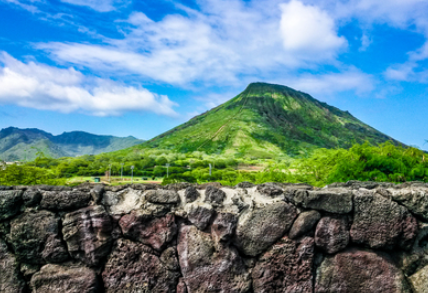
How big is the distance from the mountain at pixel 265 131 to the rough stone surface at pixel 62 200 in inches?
4614

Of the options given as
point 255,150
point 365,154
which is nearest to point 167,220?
point 365,154

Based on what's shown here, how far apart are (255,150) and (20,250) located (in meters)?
128

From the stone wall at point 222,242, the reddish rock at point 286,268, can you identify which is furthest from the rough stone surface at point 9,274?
the reddish rock at point 286,268

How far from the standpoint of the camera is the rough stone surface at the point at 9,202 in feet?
11.3

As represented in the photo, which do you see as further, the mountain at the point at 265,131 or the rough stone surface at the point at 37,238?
the mountain at the point at 265,131

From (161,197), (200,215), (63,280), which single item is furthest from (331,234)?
(63,280)

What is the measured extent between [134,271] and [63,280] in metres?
0.74

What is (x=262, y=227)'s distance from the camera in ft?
12.2

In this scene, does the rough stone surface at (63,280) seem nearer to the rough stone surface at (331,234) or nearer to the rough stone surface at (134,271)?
the rough stone surface at (134,271)

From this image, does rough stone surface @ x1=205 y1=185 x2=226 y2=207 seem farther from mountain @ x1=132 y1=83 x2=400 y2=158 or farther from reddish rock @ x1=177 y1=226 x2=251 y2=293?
mountain @ x1=132 y1=83 x2=400 y2=158

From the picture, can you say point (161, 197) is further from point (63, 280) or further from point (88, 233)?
point (63, 280)

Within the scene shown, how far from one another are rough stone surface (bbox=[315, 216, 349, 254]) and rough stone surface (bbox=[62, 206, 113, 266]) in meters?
2.37

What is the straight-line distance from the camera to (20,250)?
3490 millimetres

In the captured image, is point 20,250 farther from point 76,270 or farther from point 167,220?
point 167,220
